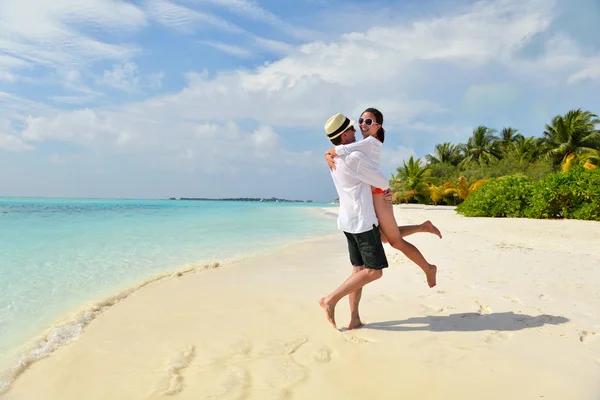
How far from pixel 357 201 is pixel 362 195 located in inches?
2.4

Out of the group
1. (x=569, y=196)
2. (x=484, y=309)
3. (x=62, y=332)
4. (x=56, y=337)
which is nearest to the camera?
(x=56, y=337)

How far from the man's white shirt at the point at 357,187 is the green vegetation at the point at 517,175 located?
47.5ft

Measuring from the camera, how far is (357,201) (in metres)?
3.17

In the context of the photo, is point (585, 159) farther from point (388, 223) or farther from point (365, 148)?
point (365, 148)

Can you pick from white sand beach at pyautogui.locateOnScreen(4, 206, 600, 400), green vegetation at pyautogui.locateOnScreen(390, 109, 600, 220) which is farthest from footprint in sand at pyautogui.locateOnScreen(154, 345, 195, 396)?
green vegetation at pyautogui.locateOnScreen(390, 109, 600, 220)

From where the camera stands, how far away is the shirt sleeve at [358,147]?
3098 millimetres

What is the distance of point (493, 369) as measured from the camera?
2570mm

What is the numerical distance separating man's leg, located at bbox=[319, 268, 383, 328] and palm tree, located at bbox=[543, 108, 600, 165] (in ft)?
133

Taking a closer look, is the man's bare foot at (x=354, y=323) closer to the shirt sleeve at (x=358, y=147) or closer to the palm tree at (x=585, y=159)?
the shirt sleeve at (x=358, y=147)

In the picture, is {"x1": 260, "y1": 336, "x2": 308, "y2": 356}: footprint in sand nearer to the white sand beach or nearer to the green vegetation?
the white sand beach

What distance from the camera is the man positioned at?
3.07 metres

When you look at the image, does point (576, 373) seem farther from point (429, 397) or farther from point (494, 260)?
point (494, 260)

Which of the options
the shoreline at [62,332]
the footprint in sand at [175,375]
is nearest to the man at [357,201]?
the footprint in sand at [175,375]

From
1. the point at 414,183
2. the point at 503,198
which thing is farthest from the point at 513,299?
the point at 414,183
